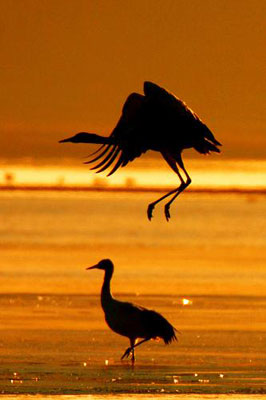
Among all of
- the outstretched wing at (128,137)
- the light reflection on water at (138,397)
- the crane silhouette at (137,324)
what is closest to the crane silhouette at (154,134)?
the outstretched wing at (128,137)

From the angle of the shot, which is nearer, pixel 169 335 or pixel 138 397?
pixel 138 397

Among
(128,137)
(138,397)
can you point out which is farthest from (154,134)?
(138,397)

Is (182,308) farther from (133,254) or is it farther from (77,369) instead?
(133,254)

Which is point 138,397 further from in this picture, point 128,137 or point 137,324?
point 128,137

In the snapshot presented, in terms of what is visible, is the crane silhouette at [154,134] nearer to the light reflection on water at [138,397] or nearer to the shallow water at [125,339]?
the shallow water at [125,339]

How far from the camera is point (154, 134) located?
18516 millimetres

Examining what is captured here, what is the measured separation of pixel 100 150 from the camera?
61.7 ft

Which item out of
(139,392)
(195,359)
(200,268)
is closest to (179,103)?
(195,359)

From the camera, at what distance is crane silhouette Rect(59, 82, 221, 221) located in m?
17.9

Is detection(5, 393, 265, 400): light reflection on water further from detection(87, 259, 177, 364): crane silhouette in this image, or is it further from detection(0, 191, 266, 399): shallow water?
detection(87, 259, 177, 364): crane silhouette

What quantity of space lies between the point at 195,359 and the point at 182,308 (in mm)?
5378

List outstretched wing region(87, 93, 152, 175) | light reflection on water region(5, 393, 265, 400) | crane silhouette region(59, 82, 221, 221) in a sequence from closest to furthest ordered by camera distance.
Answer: light reflection on water region(5, 393, 265, 400), crane silhouette region(59, 82, 221, 221), outstretched wing region(87, 93, 152, 175)

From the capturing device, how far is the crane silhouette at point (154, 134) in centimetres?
1794

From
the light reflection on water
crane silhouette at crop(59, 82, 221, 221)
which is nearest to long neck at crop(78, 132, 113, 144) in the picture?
crane silhouette at crop(59, 82, 221, 221)
